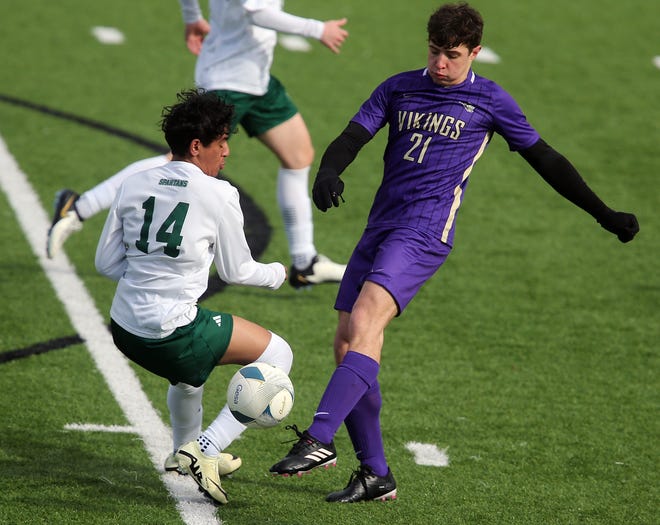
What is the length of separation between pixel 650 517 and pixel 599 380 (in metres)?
1.44

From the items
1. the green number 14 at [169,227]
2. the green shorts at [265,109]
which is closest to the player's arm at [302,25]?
the green shorts at [265,109]

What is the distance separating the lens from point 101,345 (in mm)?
5703

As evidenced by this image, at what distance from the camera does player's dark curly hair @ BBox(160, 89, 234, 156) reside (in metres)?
3.88

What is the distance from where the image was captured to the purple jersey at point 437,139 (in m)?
4.27

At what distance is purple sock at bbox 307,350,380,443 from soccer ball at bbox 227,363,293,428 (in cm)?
17

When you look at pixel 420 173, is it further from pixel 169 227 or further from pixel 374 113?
pixel 169 227

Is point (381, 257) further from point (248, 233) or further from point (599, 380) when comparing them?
point (248, 233)

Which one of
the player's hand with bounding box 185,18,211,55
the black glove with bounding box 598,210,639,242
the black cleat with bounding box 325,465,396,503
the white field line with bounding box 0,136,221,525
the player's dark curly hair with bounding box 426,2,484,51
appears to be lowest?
the white field line with bounding box 0,136,221,525

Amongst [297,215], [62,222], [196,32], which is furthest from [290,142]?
[62,222]

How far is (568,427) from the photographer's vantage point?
5141mm

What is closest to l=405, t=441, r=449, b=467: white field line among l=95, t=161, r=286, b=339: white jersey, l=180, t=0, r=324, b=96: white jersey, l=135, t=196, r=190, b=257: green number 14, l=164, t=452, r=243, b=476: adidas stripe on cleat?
l=164, t=452, r=243, b=476: adidas stripe on cleat

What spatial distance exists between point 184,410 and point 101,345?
1623 mm

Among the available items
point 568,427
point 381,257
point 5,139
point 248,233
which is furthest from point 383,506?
point 5,139

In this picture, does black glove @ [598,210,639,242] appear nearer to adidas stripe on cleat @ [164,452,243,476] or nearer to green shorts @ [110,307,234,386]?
green shorts @ [110,307,234,386]
